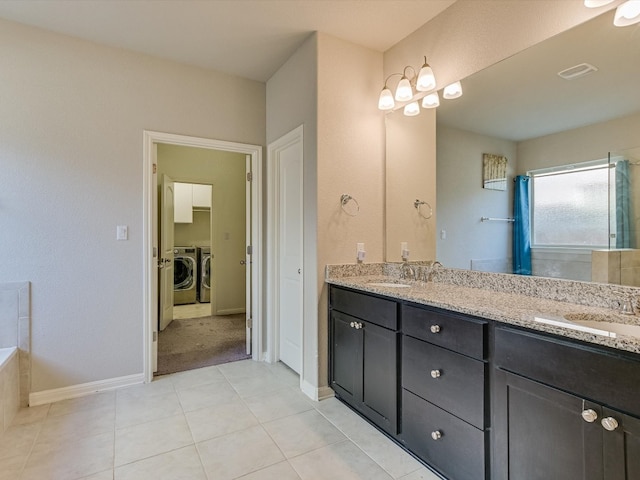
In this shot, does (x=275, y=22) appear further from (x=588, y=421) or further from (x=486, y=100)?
(x=588, y=421)

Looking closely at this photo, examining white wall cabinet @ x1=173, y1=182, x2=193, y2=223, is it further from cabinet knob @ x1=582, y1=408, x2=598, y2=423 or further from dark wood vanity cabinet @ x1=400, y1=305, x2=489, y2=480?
cabinet knob @ x1=582, y1=408, x2=598, y2=423

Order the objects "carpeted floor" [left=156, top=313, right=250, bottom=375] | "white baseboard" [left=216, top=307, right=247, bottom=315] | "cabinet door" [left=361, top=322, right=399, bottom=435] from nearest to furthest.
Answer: "cabinet door" [left=361, top=322, right=399, bottom=435]
"carpeted floor" [left=156, top=313, right=250, bottom=375]
"white baseboard" [left=216, top=307, right=247, bottom=315]

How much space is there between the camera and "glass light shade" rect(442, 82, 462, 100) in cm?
221

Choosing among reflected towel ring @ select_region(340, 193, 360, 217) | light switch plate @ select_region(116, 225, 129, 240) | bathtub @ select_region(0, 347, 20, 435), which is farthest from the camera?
light switch plate @ select_region(116, 225, 129, 240)

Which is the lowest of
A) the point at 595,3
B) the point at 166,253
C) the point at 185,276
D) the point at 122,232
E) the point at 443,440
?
the point at 443,440

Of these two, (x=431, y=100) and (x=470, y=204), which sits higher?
(x=431, y=100)

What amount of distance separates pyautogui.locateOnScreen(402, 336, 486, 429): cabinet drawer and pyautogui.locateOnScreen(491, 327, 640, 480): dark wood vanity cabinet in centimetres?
8

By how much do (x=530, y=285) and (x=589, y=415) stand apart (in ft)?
2.67

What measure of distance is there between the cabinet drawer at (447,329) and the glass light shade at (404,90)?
154 centimetres

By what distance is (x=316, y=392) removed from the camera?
8.01ft

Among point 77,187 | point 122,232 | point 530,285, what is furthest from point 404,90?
point 77,187

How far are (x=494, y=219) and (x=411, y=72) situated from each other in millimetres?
Result: 1242

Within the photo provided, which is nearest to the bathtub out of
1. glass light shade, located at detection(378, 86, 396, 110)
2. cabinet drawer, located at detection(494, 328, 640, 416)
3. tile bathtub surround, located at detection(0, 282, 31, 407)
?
tile bathtub surround, located at detection(0, 282, 31, 407)

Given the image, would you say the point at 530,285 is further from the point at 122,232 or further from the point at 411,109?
the point at 122,232
